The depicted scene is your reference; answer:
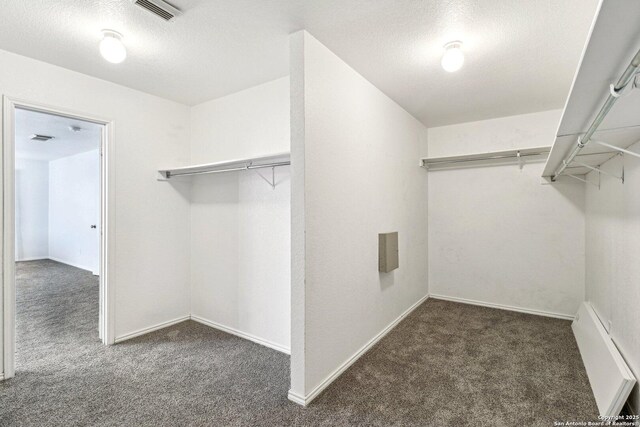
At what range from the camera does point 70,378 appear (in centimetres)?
232

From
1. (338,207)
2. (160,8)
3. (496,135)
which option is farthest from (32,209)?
(496,135)

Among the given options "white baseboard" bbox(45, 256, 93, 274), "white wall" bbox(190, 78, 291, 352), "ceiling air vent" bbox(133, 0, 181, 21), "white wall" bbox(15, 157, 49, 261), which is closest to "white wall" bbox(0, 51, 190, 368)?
"white wall" bbox(190, 78, 291, 352)

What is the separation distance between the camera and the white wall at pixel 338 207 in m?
2.04

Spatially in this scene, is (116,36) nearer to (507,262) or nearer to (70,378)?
(70,378)

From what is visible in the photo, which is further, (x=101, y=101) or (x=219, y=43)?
(x=101, y=101)

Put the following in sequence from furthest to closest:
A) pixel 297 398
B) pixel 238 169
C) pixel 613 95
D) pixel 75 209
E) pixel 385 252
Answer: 1. pixel 75 209
2. pixel 385 252
3. pixel 238 169
4. pixel 297 398
5. pixel 613 95

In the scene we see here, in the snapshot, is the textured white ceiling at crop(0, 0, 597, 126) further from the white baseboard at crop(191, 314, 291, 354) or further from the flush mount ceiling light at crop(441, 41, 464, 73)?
the white baseboard at crop(191, 314, 291, 354)

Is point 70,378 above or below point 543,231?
below

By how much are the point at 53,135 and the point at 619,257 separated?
23.7ft

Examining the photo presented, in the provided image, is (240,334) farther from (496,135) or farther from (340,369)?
(496,135)

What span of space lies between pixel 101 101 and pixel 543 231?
503 cm

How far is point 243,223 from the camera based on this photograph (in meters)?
3.11

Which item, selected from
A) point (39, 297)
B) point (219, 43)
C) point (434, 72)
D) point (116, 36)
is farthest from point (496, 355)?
point (39, 297)

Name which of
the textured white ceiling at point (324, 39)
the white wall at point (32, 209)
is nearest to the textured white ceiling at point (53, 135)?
the white wall at point (32, 209)
